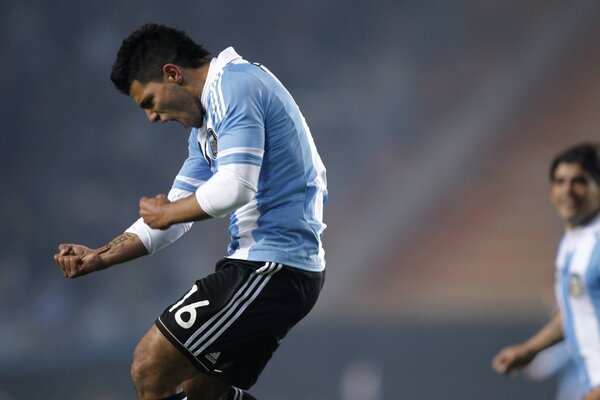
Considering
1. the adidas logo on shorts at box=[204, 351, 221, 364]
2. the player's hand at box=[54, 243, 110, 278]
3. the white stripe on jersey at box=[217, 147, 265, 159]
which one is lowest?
the adidas logo on shorts at box=[204, 351, 221, 364]

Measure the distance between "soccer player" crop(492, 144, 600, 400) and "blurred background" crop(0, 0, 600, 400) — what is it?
291 centimetres

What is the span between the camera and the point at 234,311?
325 cm

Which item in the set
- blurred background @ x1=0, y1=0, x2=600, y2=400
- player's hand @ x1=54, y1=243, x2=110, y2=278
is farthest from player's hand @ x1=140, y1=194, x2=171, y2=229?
blurred background @ x1=0, y1=0, x2=600, y2=400

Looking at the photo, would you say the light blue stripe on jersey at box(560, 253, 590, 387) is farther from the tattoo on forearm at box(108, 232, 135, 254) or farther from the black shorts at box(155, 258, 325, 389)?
the tattoo on forearm at box(108, 232, 135, 254)

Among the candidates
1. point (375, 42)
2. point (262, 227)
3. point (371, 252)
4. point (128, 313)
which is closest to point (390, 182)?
point (371, 252)

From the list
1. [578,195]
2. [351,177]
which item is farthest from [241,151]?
[351,177]

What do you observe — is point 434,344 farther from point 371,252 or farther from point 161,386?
point 161,386

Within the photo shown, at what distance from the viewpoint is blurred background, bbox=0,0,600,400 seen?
6348mm

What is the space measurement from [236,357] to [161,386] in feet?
0.96

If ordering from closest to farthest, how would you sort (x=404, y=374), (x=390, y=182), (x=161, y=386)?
(x=161, y=386), (x=404, y=374), (x=390, y=182)

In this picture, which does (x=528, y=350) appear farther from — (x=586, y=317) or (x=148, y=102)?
(x=148, y=102)

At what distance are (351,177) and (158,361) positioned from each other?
3.56m

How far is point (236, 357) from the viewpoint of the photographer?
339 cm

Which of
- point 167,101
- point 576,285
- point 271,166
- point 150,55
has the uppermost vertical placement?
point 150,55
